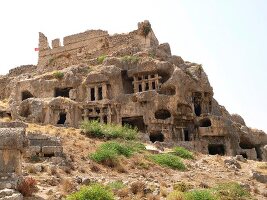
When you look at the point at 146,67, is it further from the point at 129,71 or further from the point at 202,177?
the point at 202,177

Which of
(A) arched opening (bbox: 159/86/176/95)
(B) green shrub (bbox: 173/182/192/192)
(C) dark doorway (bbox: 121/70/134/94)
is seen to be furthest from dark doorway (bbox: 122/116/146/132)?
(B) green shrub (bbox: 173/182/192/192)

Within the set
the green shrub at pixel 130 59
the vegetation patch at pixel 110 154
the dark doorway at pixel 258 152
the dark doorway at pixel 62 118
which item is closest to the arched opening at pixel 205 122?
the dark doorway at pixel 258 152

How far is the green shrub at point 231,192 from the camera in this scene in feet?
51.6

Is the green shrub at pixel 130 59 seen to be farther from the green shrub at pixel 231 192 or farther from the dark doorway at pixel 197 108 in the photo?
the green shrub at pixel 231 192

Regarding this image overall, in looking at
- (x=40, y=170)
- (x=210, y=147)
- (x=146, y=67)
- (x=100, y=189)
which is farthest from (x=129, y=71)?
(x=100, y=189)

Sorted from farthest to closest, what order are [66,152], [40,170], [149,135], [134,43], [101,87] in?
[134,43], [101,87], [149,135], [66,152], [40,170]

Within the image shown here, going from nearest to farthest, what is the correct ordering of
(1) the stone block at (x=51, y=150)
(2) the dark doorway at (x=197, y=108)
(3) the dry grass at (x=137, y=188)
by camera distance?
(3) the dry grass at (x=137, y=188), (1) the stone block at (x=51, y=150), (2) the dark doorway at (x=197, y=108)

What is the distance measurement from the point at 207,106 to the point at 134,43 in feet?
32.9

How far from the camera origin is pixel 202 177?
20.0 m

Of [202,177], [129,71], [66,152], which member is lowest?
[202,177]

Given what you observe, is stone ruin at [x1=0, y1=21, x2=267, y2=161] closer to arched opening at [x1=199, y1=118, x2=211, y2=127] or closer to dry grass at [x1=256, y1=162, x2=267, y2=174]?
arched opening at [x1=199, y1=118, x2=211, y2=127]

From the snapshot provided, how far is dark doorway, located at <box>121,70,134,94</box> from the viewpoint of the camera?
128 feet

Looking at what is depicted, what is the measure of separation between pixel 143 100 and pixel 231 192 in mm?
19615

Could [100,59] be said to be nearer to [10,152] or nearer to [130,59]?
[130,59]
